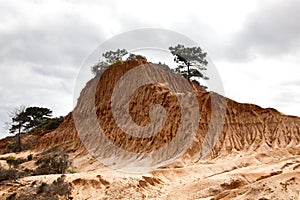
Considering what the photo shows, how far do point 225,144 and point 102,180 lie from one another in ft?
36.7

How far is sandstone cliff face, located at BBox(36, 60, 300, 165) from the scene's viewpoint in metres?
23.1

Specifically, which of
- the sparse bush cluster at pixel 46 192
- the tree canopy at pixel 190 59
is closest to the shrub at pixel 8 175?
the sparse bush cluster at pixel 46 192

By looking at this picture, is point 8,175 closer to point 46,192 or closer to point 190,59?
point 46,192

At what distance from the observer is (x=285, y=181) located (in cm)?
816

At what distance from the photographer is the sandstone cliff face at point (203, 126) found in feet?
75.8

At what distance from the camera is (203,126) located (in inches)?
938

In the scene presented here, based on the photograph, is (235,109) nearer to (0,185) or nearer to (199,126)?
(199,126)

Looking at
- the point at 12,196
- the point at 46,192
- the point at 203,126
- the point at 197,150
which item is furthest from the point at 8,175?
the point at 203,126

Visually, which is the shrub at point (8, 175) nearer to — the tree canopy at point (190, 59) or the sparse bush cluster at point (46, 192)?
the sparse bush cluster at point (46, 192)

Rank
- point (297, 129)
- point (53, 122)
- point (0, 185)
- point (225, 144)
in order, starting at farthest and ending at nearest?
point (53, 122), point (297, 129), point (225, 144), point (0, 185)

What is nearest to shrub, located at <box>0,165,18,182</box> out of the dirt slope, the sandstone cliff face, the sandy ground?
the sandy ground

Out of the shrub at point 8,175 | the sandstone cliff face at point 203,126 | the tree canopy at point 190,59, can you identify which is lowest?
the shrub at point 8,175

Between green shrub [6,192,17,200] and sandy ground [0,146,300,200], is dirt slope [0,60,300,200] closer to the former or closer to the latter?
sandy ground [0,146,300,200]

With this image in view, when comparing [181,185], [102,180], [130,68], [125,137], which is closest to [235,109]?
[125,137]
